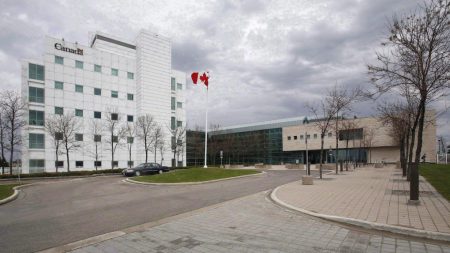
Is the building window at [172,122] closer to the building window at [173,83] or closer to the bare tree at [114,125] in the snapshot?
the building window at [173,83]

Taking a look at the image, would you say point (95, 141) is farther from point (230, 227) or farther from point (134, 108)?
point (230, 227)

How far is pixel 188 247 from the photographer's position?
6.16 meters

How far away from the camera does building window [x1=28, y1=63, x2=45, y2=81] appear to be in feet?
152

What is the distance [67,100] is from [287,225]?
50426 mm

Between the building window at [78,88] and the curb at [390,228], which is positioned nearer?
the curb at [390,228]

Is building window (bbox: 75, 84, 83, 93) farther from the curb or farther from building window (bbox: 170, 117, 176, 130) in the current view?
the curb

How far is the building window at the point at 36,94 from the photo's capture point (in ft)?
152

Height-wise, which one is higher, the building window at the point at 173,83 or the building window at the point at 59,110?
the building window at the point at 173,83

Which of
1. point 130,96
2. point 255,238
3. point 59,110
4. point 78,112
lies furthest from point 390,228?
point 130,96

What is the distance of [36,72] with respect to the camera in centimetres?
4688

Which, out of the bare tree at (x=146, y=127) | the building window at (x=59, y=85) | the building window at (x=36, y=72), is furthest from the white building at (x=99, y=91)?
the bare tree at (x=146, y=127)

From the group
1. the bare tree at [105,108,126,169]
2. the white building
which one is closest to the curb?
the bare tree at [105,108,126,169]

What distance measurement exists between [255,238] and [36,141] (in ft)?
161

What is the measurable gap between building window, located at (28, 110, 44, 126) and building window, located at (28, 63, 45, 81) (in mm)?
5271
